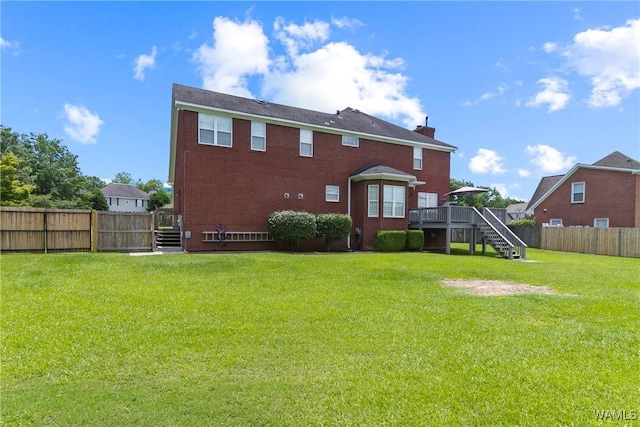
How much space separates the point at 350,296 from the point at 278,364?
3484 mm

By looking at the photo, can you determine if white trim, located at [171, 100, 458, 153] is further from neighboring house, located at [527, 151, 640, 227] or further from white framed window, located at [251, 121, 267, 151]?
neighboring house, located at [527, 151, 640, 227]

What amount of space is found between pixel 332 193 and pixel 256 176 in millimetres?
4481

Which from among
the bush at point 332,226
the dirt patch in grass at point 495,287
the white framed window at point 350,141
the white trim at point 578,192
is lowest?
the dirt patch in grass at point 495,287

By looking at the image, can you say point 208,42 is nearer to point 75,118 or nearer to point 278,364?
point 278,364

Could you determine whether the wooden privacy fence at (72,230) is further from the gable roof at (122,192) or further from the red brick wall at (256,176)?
the gable roof at (122,192)

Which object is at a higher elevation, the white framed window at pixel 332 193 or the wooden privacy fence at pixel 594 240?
the white framed window at pixel 332 193

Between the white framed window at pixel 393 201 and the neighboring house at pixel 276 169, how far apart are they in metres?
0.05

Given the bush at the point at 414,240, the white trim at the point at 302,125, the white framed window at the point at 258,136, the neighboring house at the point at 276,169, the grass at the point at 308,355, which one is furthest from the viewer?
the bush at the point at 414,240

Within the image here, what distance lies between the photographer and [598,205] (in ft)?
79.4

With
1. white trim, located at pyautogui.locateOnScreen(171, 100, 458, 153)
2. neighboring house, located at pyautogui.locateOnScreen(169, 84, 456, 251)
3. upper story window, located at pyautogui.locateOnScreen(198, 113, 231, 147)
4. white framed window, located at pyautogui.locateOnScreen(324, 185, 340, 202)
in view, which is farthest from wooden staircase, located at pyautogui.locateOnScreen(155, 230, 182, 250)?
white framed window, located at pyautogui.locateOnScreen(324, 185, 340, 202)

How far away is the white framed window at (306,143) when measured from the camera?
18.3 m

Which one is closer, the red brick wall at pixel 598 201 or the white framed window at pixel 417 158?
the white framed window at pixel 417 158

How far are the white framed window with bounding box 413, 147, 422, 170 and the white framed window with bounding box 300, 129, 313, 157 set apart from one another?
749 cm

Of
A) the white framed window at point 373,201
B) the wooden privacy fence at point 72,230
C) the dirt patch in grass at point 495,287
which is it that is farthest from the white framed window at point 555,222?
the wooden privacy fence at point 72,230
